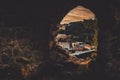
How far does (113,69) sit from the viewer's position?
17.7 feet

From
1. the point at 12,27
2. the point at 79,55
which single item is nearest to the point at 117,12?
the point at 12,27

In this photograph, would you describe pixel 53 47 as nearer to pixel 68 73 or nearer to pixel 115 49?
pixel 68 73

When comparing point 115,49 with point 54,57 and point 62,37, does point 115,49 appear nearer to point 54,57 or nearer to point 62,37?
point 54,57

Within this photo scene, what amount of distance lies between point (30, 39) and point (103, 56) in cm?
159

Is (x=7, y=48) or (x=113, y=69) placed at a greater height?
(x=7, y=48)

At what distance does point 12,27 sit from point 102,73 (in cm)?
203

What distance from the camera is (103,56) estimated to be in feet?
18.5

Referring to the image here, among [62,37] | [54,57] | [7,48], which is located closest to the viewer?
[7,48]

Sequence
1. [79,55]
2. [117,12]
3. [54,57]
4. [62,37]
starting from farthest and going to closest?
[62,37], [79,55], [54,57], [117,12]

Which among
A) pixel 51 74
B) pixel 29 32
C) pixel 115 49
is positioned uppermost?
pixel 29 32

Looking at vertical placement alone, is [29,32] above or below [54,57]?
above

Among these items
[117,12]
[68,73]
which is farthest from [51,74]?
[117,12]

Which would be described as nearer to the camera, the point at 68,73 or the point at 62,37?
the point at 68,73

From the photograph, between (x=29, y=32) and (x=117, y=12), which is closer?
(x=117, y=12)
